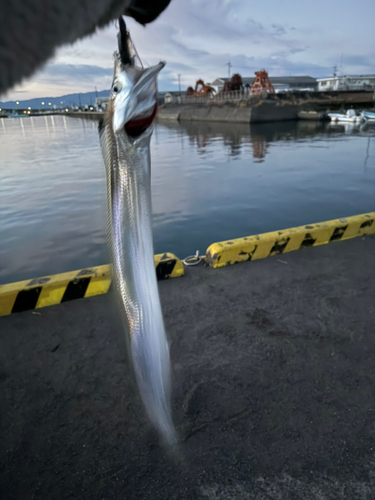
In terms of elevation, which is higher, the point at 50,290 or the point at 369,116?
the point at 369,116

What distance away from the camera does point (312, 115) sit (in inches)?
1404

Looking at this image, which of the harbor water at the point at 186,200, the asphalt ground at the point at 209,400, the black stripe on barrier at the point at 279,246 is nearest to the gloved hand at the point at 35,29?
the harbor water at the point at 186,200

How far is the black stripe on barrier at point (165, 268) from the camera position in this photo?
357 centimetres

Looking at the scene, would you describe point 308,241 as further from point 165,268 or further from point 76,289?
point 76,289

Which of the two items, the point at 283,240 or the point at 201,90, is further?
the point at 201,90

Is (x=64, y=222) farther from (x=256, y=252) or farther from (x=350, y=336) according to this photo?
(x=350, y=336)

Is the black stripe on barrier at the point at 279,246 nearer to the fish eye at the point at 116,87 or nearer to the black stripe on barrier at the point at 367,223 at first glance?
the black stripe on barrier at the point at 367,223

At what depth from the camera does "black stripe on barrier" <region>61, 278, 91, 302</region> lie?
3.27m

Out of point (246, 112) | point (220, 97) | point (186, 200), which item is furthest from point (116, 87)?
point (220, 97)

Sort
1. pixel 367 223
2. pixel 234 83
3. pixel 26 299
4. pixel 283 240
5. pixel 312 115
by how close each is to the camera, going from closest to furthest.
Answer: pixel 26 299, pixel 283 240, pixel 367 223, pixel 312 115, pixel 234 83

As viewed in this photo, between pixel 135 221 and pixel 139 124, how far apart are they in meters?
0.33

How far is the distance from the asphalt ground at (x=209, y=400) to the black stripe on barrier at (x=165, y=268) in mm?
243

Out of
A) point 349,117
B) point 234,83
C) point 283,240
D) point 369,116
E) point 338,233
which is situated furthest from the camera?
point 234,83

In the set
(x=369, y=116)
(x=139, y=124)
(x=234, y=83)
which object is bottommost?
(x=139, y=124)
